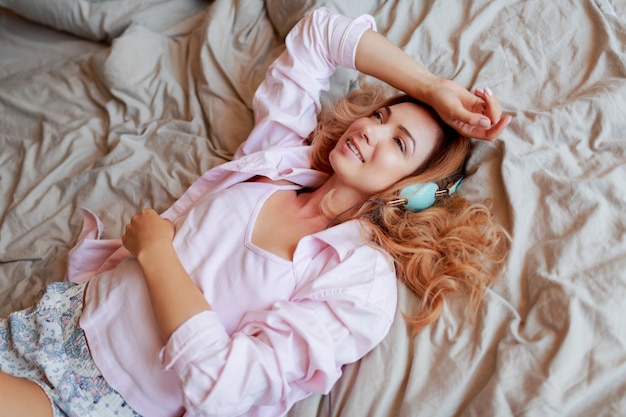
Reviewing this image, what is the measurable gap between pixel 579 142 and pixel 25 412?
1.10 meters

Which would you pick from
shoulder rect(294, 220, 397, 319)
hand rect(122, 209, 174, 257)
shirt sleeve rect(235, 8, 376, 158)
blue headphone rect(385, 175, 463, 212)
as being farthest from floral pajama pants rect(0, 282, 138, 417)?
blue headphone rect(385, 175, 463, 212)

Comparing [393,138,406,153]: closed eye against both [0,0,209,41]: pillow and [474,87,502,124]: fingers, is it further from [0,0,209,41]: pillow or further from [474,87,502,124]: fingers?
[0,0,209,41]: pillow

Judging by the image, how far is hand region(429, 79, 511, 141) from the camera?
103cm

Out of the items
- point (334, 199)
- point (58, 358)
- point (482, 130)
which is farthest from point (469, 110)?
point (58, 358)

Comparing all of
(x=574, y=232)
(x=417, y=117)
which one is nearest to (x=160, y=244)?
(x=417, y=117)

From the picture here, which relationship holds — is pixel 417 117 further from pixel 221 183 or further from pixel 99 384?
pixel 99 384

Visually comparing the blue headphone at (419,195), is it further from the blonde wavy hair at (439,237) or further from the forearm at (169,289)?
the forearm at (169,289)

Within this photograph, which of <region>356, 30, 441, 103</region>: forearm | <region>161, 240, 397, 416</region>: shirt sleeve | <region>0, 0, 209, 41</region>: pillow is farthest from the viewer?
<region>0, 0, 209, 41</region>: pillow

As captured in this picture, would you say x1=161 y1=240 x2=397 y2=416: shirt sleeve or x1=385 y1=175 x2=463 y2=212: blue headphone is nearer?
x1=161 y1=240 x2=397 y2=416: shirt sleeve

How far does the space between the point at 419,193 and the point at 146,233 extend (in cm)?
52

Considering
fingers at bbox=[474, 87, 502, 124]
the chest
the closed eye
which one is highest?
fingers at bbox=[474, 87, 502, 124]

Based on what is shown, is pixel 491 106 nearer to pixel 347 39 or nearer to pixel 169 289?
pixel 347 39

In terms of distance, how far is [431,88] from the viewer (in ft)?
3.67

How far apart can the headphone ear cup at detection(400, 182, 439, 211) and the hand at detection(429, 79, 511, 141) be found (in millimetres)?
130
